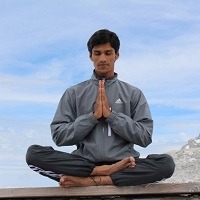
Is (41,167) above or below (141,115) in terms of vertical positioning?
below

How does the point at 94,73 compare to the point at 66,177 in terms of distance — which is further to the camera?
the point at 94,73

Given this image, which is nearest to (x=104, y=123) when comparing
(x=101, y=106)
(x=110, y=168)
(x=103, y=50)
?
(x=101, y=106)

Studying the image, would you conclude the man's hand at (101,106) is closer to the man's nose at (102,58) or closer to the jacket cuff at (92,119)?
the jacket cuff at (92,119)

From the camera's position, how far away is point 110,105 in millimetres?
4961

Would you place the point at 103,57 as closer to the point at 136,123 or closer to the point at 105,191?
the point at 136,123

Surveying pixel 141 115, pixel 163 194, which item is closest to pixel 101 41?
pixel 141 115

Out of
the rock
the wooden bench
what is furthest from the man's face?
the rock

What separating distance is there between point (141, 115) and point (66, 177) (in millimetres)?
944

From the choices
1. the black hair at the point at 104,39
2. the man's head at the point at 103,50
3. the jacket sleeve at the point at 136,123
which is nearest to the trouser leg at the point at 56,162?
the jacket sleeve at the point at 136,123

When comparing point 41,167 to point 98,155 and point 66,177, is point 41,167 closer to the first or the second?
point 66,177

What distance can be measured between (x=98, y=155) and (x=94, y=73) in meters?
0.83

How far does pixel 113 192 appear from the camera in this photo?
4.77 meters

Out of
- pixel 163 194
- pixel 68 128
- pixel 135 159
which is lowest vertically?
pixel 163 194

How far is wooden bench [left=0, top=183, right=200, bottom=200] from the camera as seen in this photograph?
476 cm
